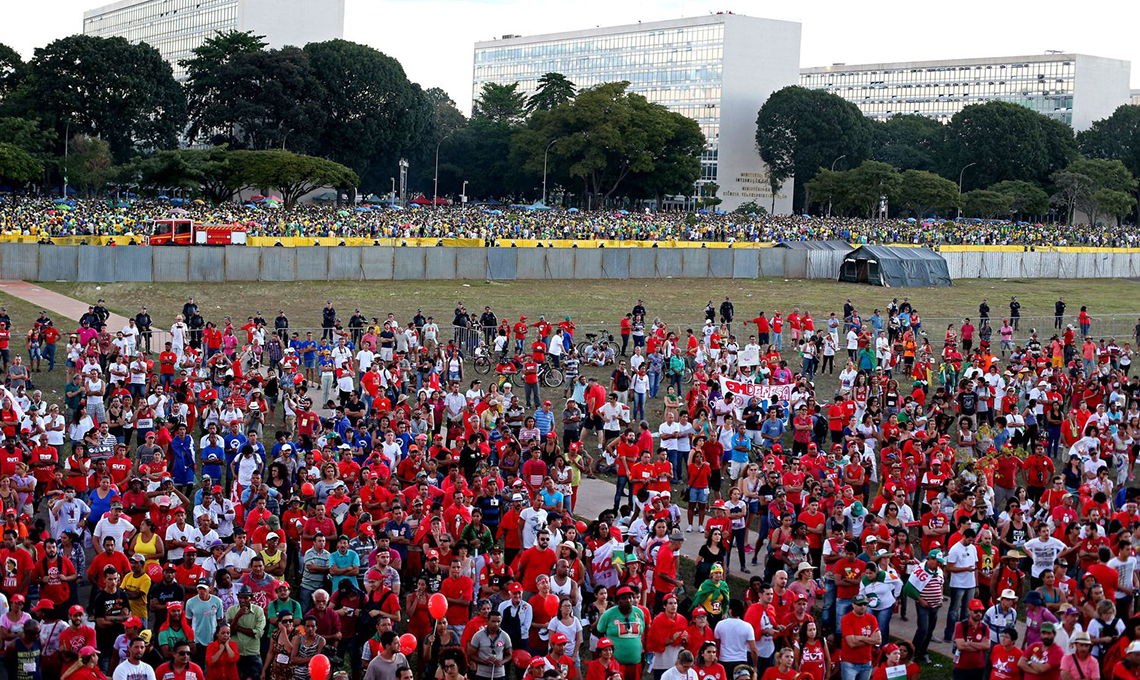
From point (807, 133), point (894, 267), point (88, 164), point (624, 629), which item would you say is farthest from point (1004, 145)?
point (624, 629)

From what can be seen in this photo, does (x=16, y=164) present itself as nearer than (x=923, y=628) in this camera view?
No

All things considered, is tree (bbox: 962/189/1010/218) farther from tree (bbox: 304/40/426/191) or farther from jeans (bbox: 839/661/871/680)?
jeans (bbox: 839/661/871/680)

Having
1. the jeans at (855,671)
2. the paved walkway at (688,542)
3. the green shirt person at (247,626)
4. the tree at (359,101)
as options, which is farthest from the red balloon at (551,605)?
the tree at (359,101)

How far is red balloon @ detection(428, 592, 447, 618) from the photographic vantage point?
412 inches

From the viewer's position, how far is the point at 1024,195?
10819cm

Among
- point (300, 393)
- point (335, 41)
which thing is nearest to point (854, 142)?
point (335, 41)

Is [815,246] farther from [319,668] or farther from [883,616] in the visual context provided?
[319,668]

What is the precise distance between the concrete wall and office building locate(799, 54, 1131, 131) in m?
90.5

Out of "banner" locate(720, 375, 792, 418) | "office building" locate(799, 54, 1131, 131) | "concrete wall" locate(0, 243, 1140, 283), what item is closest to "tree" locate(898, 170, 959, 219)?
"concrete wall" locate(0, 243, 1140, 283)

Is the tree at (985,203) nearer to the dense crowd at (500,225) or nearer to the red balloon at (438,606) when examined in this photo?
the dense crowd at (500,225)

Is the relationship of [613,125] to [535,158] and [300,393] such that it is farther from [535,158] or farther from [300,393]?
[300,393]

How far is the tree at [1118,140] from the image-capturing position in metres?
126

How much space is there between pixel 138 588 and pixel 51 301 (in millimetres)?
30958

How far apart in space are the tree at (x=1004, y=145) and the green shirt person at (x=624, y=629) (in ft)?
376
